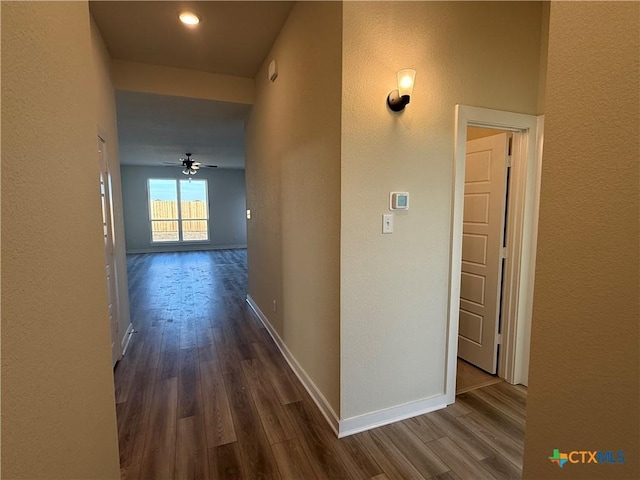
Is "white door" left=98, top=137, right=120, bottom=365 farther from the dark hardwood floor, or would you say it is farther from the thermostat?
the thermostat

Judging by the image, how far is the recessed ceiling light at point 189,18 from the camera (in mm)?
2457

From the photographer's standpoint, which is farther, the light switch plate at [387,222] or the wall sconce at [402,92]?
the light switch plate at [387,222]

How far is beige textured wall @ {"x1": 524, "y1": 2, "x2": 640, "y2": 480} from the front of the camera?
658 millimetres

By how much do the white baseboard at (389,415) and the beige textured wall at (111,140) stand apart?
234 centimetres

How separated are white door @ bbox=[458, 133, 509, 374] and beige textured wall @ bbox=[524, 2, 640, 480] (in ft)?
6.58

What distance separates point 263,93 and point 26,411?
3346mm

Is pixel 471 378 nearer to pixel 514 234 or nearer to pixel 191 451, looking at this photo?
pixel 514 234

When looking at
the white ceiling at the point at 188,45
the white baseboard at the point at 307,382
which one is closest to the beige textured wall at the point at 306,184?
the white baseboard at the point at 307,382

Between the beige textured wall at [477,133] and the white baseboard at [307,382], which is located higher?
the beige textured wall at [477,133]

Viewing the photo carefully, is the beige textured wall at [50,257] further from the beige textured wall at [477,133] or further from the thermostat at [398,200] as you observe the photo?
the beige textured wall at [477,133]

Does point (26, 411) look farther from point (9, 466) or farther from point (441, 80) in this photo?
point (441, 80)

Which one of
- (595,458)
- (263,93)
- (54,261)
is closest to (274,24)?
(263,93)

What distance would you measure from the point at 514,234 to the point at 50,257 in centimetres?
285

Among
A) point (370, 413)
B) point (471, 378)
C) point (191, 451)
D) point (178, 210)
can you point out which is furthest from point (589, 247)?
point (178, 210)
